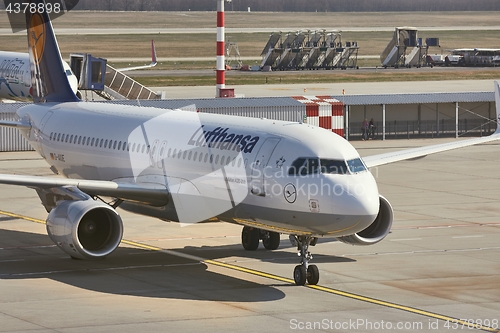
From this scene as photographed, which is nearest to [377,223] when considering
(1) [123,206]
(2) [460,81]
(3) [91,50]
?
(1) [123,206]

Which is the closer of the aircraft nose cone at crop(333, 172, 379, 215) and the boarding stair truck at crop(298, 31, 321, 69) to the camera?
the aircraft nose cone at crop(333, 172, 379, 215)

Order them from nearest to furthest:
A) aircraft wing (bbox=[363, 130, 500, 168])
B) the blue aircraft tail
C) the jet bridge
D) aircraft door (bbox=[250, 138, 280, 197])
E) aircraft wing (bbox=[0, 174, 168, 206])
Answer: aircraft door (bbox=[250, 138, 280, 197]), aircraft wing (bbox=[0, 174, 168, 206]), aircraft wing (bbox=[363, 130, 500, 168]), the blue aircraft tail, the jet bridge

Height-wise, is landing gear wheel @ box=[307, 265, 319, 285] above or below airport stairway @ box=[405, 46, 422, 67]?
below

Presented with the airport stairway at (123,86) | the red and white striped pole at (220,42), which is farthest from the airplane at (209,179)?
the airport stairway at (123,86)

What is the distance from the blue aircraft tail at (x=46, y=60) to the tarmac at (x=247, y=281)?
16.3 feet

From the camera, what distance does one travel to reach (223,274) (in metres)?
27.1

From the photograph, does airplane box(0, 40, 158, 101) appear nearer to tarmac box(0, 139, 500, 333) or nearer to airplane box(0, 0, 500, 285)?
tarmac box(0, 139, 500, 333)

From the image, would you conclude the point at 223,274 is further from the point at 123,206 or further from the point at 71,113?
the point at 71,113

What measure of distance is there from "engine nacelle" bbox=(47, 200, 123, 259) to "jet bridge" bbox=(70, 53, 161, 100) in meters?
37.4

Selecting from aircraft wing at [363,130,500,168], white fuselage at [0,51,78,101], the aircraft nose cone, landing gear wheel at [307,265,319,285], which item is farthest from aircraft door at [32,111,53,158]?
white fuselage at [0,51,78,101]

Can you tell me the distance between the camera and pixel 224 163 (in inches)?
1081

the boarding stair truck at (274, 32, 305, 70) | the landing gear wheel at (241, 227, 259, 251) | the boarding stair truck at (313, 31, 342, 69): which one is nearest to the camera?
the landing gear wheel at (241, 227, 259, 251)

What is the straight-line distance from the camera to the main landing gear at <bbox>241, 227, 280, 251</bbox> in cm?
3078

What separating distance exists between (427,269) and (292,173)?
18.7ft
